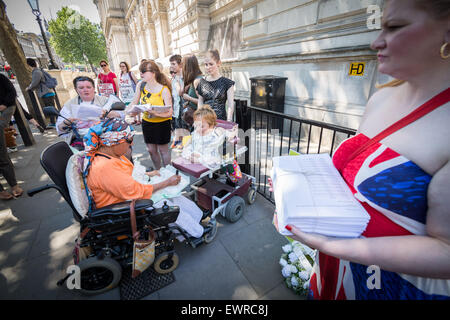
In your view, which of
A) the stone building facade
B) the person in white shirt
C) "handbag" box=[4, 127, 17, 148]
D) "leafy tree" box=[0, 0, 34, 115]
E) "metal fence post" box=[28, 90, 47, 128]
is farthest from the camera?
"metal fence post" box=[28, 90, 47, 128]

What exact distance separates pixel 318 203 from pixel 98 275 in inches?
88.2

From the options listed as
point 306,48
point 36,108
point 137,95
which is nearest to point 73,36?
point 36,108

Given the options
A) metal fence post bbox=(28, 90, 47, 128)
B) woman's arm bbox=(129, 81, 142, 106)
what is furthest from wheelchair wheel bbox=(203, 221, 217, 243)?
metal fence post bbox=(28, 90, 47, 128)

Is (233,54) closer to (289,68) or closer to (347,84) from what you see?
(289,68)

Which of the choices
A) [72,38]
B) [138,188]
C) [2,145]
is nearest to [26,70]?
[2,145]

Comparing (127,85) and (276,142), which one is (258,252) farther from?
(127,85)

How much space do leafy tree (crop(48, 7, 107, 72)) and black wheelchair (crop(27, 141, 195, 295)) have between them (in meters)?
45.7

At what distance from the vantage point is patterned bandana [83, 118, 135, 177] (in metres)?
1.77

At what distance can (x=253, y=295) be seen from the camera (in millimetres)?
1970

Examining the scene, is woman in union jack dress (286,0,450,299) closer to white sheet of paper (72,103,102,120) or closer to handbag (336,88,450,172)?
handbag (336,88,450,172)

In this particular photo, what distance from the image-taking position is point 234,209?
2.82m

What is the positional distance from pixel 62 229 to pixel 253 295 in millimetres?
2852

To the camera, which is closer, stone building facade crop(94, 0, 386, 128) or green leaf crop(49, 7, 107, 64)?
stone building facade crop(94, 0, 386, 128)

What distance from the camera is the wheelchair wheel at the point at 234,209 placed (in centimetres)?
280
